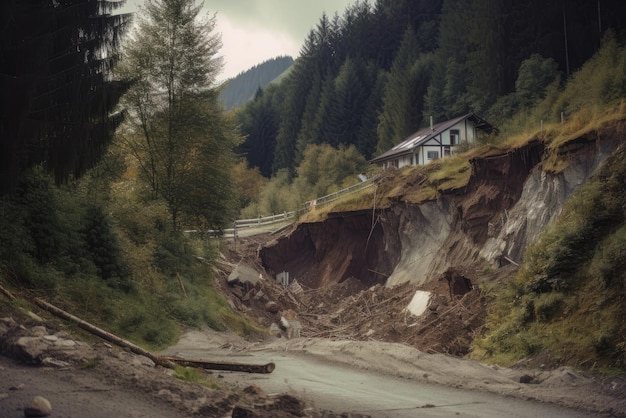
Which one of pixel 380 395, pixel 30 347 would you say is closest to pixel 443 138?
pixel 380 395

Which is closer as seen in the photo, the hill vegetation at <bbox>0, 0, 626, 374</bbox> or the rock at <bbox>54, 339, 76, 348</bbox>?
the rock at <bbox>54, 339, 76, 348</bbox>

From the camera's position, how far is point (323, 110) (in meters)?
107

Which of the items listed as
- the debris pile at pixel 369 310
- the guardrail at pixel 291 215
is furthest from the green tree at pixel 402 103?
the debris pile at pixel 369 310

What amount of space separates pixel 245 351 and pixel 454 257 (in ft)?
53.7

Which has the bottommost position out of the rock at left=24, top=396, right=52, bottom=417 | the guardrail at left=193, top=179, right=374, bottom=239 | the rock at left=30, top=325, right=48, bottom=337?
the rock at left=24, top=396, right=52, bottom=417

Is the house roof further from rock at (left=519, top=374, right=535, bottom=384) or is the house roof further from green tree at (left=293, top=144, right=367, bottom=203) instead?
rock at (left=519, top=374, right=535, bottom=384)

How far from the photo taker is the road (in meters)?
11.5

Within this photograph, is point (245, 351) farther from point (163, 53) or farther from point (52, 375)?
point (163, 53)

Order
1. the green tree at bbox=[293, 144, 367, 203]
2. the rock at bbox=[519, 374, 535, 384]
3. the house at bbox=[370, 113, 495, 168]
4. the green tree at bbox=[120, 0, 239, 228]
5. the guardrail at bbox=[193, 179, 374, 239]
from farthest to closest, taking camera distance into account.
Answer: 1. the green tree at bbox=[293, 144, 367, 203]
2. the house at bbox=[370, 113, 495, 168]
3. the guardrail at bbox=[193, 179, 374, 239]
4. the green tree at bbox=[120, 0, 239, 228]
5. the rock at bbox=[519, 374, 535, 384]

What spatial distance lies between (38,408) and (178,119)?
24041 millimetres

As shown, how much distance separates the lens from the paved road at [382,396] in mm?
11516

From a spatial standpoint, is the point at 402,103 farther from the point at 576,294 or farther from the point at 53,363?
the point at 53,363

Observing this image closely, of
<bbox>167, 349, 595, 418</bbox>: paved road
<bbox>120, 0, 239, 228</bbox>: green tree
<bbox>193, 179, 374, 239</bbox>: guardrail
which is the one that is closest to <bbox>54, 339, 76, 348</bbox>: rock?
<bbox>167, 349, 595, 418</bbox>: paved road

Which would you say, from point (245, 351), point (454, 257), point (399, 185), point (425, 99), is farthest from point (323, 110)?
point (245, 351)
